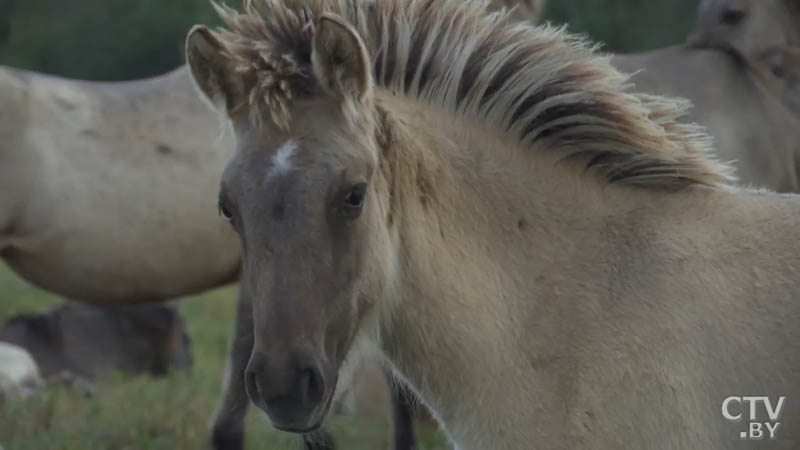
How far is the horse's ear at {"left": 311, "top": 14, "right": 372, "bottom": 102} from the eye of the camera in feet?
10.9

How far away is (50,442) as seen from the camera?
20.2ft

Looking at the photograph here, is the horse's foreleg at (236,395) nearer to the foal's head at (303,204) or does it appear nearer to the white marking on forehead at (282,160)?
the foal's head at (303,204)

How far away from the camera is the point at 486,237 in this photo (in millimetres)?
3557

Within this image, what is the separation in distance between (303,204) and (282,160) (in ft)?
0.42

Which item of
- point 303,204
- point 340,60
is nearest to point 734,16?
point 340,60

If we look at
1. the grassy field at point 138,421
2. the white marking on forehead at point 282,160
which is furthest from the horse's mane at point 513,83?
the grassy field at point 138,421

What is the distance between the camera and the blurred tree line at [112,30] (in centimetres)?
1884

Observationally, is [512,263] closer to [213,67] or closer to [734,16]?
[213,67]

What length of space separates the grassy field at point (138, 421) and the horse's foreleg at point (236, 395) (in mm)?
144

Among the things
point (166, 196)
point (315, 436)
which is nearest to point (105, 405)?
point (166, 196)

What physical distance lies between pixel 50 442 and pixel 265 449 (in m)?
0.93

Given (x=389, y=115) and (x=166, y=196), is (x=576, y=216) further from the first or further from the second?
(x=166, y=196)

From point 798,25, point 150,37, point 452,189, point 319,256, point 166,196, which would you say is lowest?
point 150,37

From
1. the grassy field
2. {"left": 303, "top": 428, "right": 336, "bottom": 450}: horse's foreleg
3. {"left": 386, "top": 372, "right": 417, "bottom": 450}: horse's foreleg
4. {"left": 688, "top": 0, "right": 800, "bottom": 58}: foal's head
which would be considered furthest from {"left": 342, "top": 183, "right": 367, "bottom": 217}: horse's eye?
{"left": 688, "top": 0, "right": 800, "bottom": 58}: foal's head
